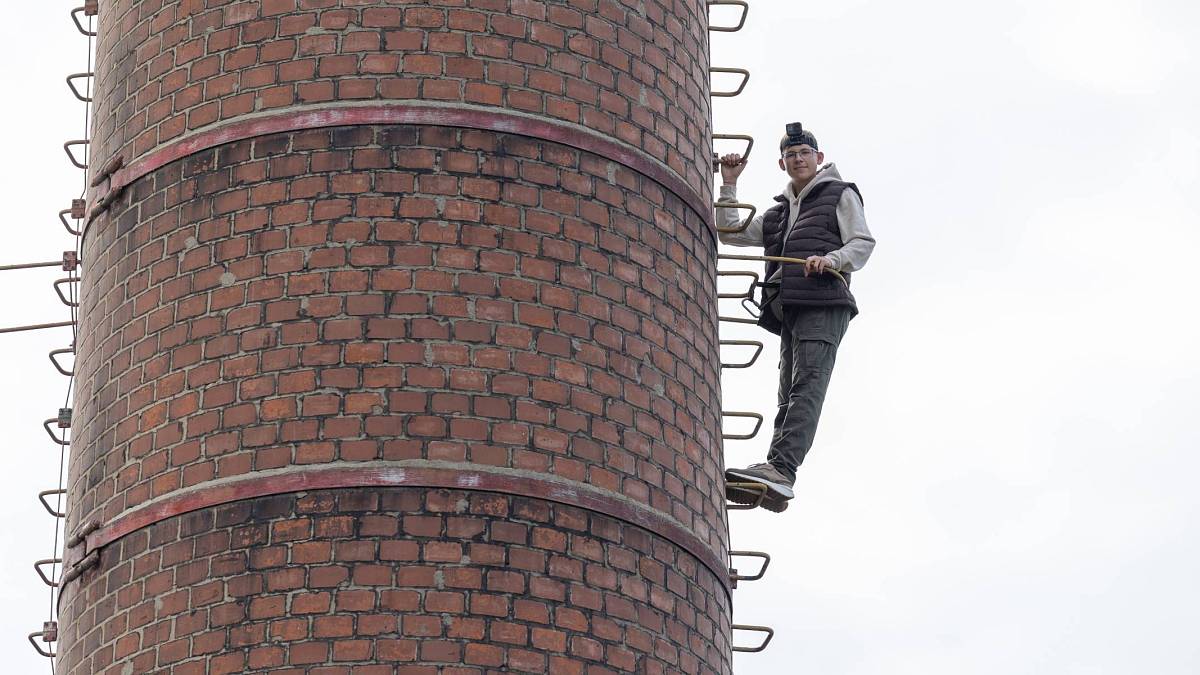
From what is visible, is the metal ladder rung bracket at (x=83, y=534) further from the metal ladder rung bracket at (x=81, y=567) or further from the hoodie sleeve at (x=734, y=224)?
the hoodie sleeve at (x=734, y=224)

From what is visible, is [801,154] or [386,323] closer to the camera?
[386,323]

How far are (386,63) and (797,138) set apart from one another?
3.35 meters

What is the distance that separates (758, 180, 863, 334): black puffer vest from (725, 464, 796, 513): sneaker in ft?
3.20

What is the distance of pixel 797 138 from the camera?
558 inches

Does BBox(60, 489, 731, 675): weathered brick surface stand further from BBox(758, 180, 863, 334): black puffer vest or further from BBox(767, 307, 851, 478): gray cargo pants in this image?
BBox(758, 180, 863, 334): black puffer vest

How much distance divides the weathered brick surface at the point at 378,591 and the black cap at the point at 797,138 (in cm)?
369

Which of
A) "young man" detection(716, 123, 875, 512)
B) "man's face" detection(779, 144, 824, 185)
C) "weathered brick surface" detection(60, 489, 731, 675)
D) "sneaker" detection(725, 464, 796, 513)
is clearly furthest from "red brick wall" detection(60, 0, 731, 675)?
"man's face" detection(779, 144, 824, 185)

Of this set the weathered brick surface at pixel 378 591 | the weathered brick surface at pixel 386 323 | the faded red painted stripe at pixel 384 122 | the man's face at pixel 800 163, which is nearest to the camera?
the weathered brick surface at pixel 378 591

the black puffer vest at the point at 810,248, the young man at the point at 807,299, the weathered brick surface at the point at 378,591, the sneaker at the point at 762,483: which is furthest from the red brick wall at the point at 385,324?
→ the black puffer vest at the point at 810,248

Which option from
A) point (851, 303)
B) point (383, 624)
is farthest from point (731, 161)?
Answer: point (383, 624)

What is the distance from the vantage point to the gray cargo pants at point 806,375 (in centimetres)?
1351

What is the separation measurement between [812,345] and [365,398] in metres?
3.52

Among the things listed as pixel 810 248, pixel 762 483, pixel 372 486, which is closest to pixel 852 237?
pixel 810 248

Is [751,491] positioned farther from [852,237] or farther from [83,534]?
[83,534]
